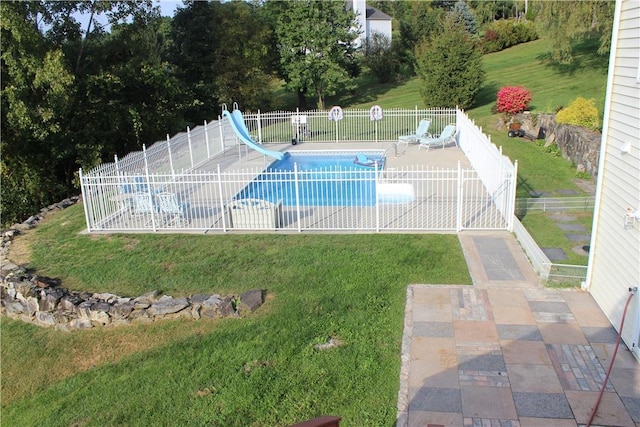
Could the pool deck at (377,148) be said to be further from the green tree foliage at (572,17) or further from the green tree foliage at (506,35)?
the green tree foliage at (506,35)

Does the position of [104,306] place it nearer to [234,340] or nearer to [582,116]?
[234,340]

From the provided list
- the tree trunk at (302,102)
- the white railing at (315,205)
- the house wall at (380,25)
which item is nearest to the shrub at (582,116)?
the white railing at (315,205)

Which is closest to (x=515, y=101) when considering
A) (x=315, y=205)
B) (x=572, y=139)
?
(x=572, y=139)

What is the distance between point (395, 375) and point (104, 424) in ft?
10.7

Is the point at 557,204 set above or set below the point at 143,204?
below

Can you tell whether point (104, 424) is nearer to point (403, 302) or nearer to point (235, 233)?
point (403, 302)

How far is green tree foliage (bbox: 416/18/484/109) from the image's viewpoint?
82.2ft

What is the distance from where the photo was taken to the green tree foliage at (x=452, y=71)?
25062 mm

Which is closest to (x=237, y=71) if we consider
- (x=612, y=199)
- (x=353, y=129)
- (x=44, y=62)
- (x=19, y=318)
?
(x=353, y=129)

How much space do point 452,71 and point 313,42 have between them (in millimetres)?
9529

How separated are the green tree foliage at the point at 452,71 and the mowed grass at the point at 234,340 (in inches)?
653

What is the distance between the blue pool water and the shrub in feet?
20.9

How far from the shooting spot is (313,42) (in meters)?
31.2

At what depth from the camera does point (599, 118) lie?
18141 mm
